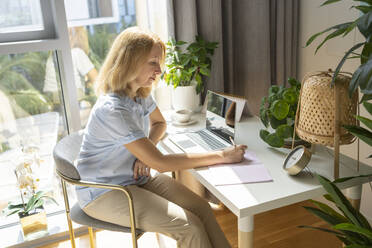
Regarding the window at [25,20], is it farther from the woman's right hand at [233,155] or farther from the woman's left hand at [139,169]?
the woman's right hand at [233,155]

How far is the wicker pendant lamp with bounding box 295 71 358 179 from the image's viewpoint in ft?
4.75

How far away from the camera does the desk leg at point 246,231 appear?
147 centimetres

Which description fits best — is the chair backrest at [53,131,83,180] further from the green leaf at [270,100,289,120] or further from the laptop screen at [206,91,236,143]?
the green leaf at [270,100,289,120]

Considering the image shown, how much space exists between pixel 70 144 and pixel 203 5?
1093 millimetres

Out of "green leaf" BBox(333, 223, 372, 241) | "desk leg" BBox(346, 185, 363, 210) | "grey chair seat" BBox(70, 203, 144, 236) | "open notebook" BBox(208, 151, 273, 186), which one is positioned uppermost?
"open notebook" BBox(208, 151, 273, 186)

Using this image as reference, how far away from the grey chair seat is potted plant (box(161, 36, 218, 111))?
83cm

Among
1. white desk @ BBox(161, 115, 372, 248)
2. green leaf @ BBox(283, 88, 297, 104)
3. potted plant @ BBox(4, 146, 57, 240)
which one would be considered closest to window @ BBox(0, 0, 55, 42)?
potted plant @ BBox(4, 146, 57, 240)

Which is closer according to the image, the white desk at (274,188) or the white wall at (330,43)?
the white desk at (274,188)

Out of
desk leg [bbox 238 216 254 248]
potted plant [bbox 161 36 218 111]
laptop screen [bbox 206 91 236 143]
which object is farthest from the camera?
potted plant [bbox 161 36 218 111]

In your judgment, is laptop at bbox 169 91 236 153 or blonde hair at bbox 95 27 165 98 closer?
blonde hair at bbox 95 27 165 98

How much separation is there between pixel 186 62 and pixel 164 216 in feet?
3.03

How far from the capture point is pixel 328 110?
1.48 m

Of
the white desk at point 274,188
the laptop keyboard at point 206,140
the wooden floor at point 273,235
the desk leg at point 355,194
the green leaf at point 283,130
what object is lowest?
the wooden floor at point 273,235

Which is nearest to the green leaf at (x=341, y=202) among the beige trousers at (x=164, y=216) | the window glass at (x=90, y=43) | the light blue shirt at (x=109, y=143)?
the beige trousers at (x=164, y=216)
